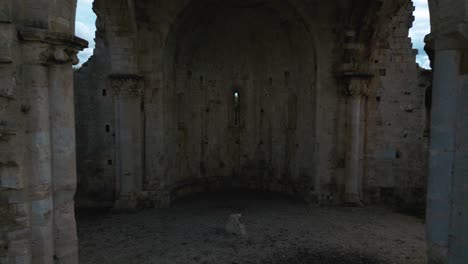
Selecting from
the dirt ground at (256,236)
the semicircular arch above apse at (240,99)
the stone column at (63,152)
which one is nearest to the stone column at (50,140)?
the stone column at (63,152)

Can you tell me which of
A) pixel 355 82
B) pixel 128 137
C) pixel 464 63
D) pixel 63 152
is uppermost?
pixel 355 82

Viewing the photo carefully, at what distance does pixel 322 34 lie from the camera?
33.6 ft

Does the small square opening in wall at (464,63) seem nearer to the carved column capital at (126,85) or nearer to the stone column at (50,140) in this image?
the stone column at (50,140)

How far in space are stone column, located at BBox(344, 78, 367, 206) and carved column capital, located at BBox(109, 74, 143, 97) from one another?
6.80 metres

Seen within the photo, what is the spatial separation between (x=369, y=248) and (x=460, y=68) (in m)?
4.72

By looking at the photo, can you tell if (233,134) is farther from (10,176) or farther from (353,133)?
(10,176)

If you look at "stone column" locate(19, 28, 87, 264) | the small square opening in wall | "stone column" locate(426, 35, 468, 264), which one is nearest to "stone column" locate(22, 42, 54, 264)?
"stone column" locate(19, 28, 87, 264)

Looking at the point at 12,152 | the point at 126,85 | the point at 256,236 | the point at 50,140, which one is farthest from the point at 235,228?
the point at 126,85

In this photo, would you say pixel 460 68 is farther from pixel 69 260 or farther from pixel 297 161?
pixel 297 161

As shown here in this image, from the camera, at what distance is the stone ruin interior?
13.6ft

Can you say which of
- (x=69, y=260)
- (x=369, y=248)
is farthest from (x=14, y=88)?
(x=369, y=248)

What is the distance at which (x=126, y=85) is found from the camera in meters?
9.59

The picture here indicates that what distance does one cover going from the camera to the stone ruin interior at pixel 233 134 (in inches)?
164

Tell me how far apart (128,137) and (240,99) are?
5387 millimetres
